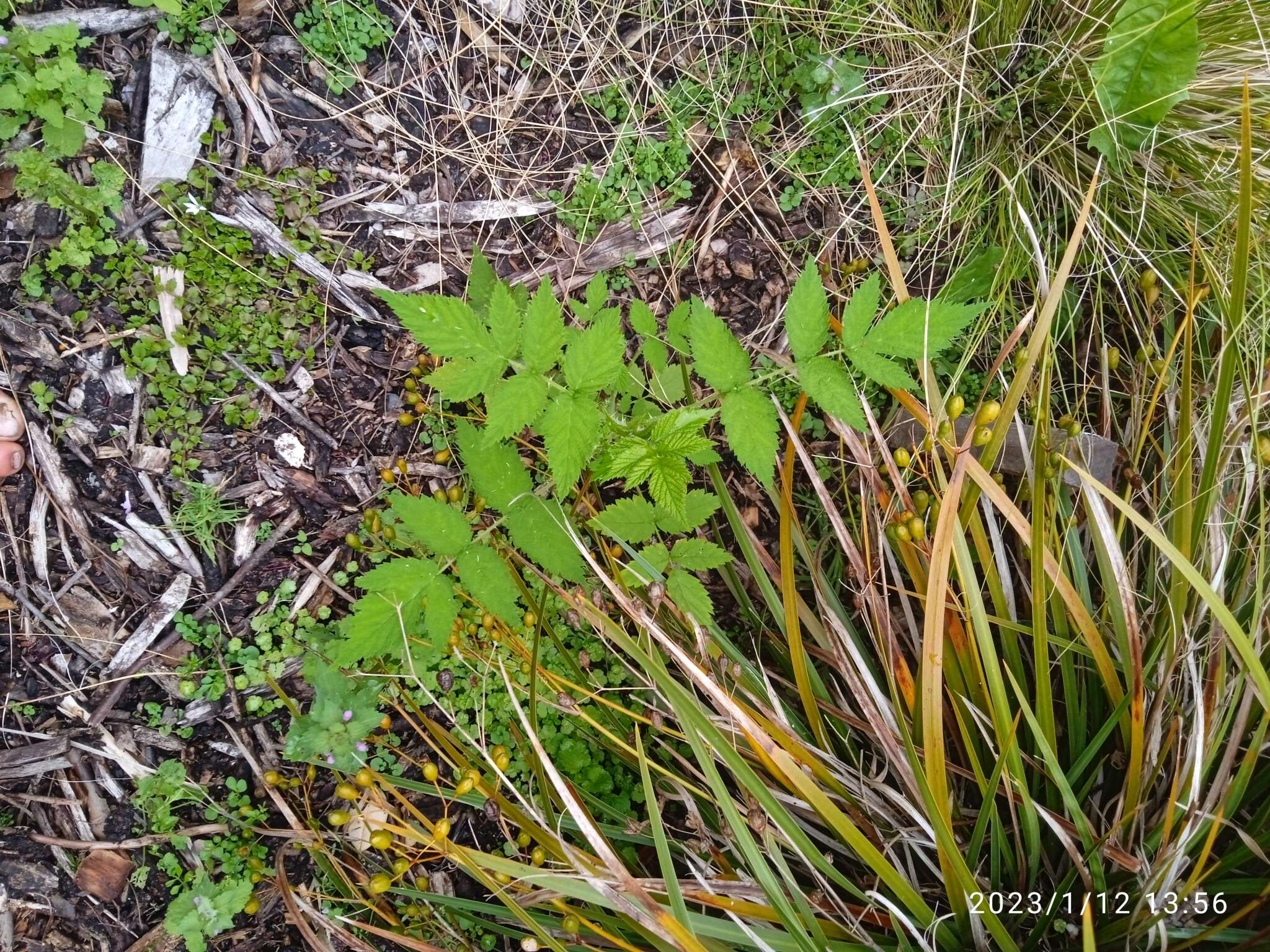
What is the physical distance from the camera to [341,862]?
1.99 m

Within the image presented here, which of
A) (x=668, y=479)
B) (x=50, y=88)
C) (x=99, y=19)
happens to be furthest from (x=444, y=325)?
(x=99, y=19)

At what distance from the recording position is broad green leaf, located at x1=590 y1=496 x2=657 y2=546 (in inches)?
70.6

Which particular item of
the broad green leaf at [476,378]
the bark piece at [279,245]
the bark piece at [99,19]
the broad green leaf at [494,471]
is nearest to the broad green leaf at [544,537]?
the broad green leaf at [494,471]

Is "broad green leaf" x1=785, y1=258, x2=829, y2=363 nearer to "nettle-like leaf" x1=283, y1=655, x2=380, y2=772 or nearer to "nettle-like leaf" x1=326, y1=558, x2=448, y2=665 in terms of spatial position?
"nettle-like leaf" x1=326, y1=558, x2=448, y2=665

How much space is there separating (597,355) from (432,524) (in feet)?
1.73

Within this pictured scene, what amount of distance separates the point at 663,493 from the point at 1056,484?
976 mm

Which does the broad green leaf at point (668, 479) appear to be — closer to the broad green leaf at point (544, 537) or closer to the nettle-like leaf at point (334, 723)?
the broad green leaf at point (544, 537)

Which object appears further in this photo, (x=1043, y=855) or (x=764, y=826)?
(x=1043, y=855)

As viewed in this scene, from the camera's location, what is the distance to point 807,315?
156cm

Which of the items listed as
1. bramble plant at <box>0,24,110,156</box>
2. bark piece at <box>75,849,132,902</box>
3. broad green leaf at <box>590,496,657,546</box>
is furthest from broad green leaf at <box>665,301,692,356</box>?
bark piece at <box>75,849,132,902</box>

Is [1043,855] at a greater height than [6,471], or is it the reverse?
[6,471]

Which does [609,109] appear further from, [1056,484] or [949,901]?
[949,901]

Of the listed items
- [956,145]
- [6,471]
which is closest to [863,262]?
[956,145]

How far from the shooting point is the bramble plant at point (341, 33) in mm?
2137
